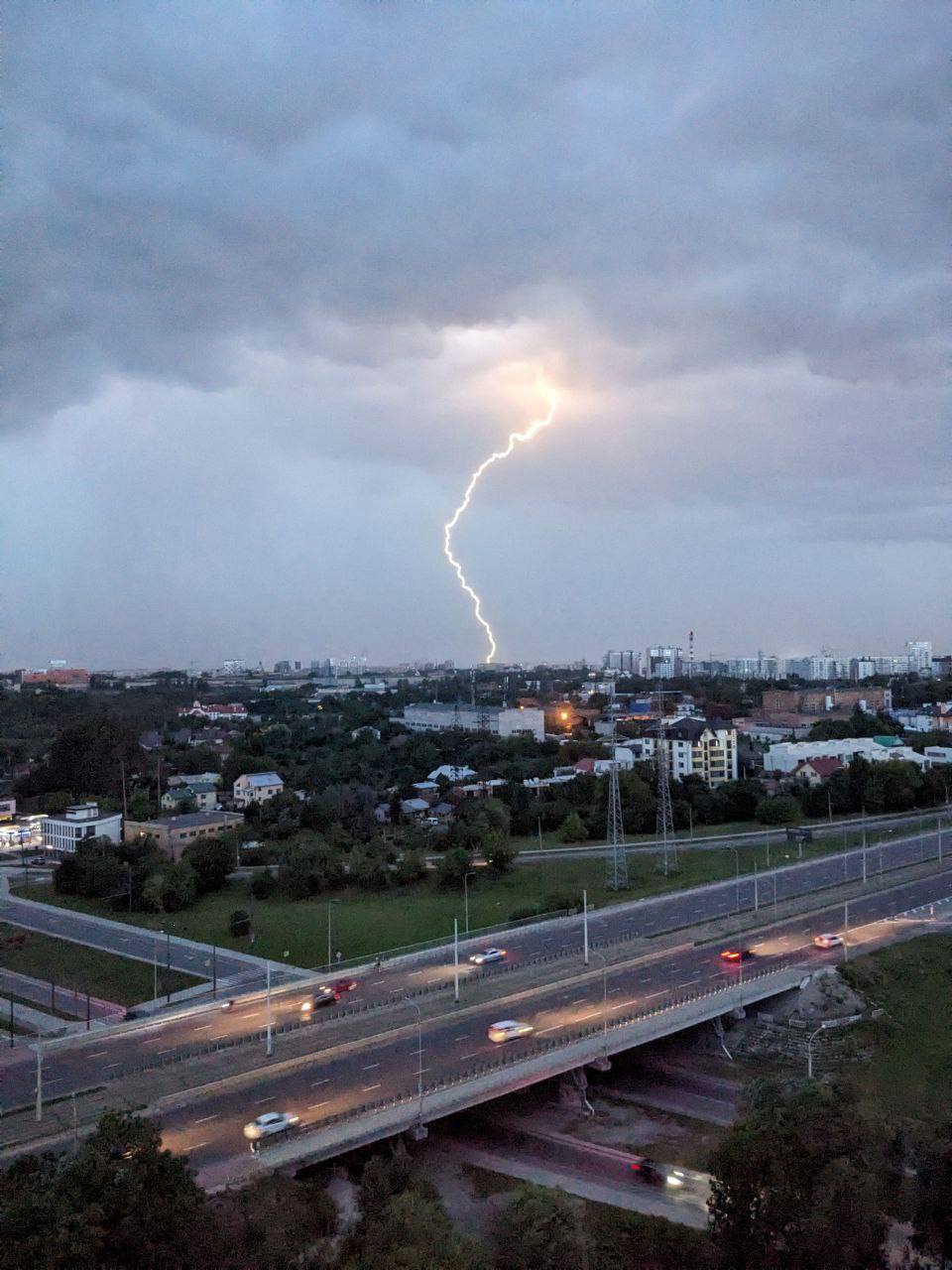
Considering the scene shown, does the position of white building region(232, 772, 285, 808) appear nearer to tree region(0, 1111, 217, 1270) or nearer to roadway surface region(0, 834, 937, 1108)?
roadway surface region(0, 834, 937, 1108)

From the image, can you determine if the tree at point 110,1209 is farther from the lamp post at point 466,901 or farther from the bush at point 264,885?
the bush at point 264,885

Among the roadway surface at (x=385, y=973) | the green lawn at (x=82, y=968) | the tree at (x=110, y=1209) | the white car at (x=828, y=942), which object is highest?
the tree at (x=110, y=1209)

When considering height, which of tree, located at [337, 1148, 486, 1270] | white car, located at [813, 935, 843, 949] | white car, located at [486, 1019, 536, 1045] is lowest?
white car, located at [813, 935, 843, 949]

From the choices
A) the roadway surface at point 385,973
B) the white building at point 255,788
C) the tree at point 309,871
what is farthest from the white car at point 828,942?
the white building at point 255,788

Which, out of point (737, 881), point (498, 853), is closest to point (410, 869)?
point (498, 853)

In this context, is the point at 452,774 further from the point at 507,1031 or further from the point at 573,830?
the point at 507,1031

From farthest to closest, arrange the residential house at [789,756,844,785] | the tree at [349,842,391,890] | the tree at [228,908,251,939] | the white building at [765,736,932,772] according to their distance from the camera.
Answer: the white building at [765,736,932,772] < the residential house at [789,756,844,785] < the tree at [349,842,391,890] < the tree at [228,908,251,939]

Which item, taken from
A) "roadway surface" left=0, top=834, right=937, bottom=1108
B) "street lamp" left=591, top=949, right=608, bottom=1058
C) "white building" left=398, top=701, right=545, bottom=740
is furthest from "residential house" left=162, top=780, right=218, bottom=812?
"street lamp" left=591, top=949, right=608, bottom=1058
